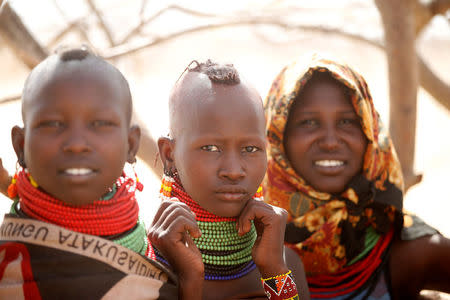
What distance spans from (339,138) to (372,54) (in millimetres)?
24790

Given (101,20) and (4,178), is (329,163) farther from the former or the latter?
(101,20)

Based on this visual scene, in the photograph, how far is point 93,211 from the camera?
184cm

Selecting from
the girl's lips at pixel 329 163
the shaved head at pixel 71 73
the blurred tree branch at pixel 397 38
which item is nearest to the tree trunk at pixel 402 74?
the blurred tree branch at pixel 397 38

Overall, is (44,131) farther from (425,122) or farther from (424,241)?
(425,122)

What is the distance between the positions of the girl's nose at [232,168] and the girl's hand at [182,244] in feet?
0.66

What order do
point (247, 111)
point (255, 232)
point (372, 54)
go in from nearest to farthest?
1. point (247, 111)
2. point (255, 232)
3. point (372, 54)

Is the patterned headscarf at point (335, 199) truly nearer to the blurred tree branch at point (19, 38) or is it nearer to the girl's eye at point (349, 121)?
the girl's eye at point (349, 121)

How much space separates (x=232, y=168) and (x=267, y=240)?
36 centimetres

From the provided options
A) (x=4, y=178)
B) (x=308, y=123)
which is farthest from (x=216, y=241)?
(x=308, y=123)

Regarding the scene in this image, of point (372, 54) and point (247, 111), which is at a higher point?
point (372, 54)

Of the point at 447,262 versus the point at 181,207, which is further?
the point at 447,262

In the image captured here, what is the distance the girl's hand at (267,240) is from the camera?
2.19 m

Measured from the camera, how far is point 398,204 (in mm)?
3055

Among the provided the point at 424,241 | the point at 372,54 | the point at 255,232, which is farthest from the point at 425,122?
the point at 255,232
